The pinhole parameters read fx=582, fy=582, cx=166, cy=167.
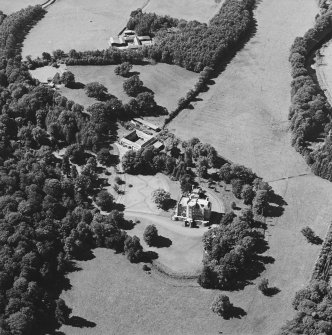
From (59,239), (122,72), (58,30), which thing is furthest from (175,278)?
(58,30)

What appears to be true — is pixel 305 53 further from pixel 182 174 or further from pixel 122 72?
pixel 182 174

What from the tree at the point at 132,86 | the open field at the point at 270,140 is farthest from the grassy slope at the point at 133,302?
the tree at the point at 132,86

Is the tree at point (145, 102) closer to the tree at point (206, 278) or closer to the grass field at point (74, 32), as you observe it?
the grass field at point (74, 32)

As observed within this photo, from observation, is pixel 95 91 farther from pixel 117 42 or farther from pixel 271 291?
pixel 271 291

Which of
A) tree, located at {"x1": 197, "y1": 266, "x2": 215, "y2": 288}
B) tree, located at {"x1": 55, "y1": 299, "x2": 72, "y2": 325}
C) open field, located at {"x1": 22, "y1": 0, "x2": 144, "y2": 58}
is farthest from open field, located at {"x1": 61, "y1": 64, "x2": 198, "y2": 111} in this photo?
tree, located at {"x1": 55, "y1": 299, "x2": 72, "y2": 325}

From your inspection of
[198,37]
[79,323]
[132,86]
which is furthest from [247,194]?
[198,37]

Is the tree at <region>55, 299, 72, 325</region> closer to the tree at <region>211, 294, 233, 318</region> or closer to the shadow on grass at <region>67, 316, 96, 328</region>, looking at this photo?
the shadow on grass at <region>67, 316, 96, 328</region>
